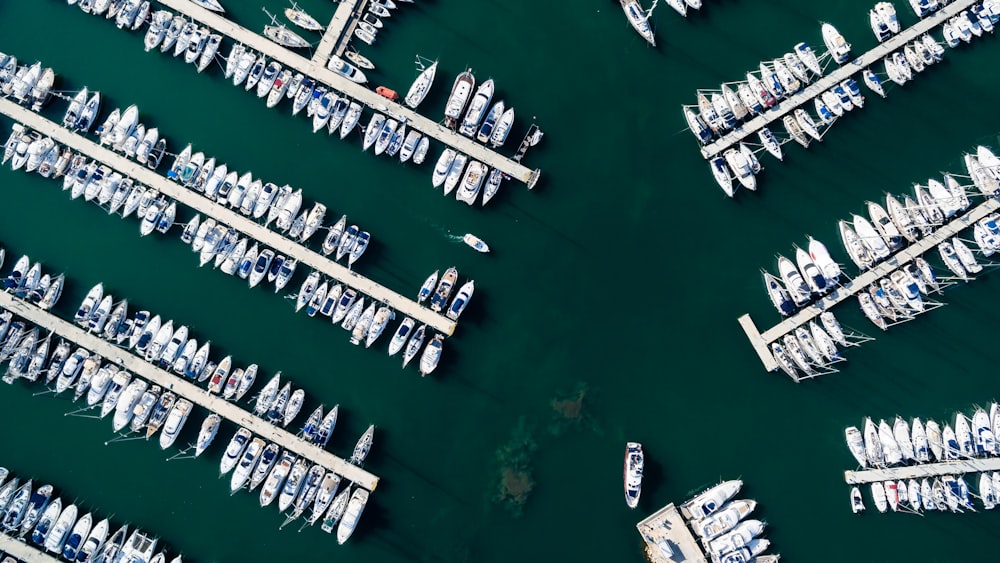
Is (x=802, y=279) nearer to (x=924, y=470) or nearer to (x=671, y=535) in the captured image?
(x=924, y=470)

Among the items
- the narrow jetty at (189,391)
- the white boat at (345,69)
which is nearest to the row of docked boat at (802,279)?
the narrow jetty at (189,391)

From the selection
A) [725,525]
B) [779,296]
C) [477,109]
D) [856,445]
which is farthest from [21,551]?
[856,445]

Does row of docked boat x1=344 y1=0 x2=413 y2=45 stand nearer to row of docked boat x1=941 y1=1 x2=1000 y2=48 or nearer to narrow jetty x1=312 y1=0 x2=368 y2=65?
narrow jetty x1=312 y1=0 x2=368 y2=65

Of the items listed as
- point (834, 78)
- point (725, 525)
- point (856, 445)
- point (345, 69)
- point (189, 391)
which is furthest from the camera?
point (834, 78)

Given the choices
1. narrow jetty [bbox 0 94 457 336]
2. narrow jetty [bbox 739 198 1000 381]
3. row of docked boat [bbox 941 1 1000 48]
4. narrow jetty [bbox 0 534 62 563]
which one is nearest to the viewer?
narrow jetty [bbox 0 534 62 563]

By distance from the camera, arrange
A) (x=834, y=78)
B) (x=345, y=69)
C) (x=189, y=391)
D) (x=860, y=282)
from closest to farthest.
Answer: (x=345, y=69) < (x=189, y=391) < (x=860, y=282) < (x=834, y=78)

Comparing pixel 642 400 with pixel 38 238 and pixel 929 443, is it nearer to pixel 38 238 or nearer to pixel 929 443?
pixel 929 443

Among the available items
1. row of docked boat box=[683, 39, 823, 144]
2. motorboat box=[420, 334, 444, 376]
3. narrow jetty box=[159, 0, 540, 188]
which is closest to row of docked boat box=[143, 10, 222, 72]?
narrow jetty box=[159, 0, 540, 188]

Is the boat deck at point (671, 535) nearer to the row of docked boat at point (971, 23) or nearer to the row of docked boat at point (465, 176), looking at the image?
the row of docked boat at point (465, 176)

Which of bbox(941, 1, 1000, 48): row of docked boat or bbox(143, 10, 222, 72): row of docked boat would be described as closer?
bbox(143, 10, 222, 72): row of docked boat
